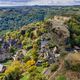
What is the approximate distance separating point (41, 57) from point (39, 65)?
188 inches

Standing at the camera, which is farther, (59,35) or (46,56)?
(59,35)

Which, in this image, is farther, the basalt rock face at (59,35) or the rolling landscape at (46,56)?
the basalt rock face at (59,35)

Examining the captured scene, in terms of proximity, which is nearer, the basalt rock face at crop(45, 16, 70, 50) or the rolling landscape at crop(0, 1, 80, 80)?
the rolling landscape at crop(0, 1, 80, 80)

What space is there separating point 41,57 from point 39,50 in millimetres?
6356

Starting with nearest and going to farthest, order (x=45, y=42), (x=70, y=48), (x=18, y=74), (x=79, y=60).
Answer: (x=79, y=60), (x=18, y=74), (x=70, y=48), (x=45, y=42)

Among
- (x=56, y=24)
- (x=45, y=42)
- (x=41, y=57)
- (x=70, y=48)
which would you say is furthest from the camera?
(x=56, y=24)

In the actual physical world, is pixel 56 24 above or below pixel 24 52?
above

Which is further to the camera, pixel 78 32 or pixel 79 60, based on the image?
pixel 78 32

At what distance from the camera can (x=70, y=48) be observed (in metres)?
54.8

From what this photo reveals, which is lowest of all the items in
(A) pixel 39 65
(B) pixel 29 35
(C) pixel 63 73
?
(B) pixel 29 35

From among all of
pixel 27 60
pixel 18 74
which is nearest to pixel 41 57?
pixel 27 60

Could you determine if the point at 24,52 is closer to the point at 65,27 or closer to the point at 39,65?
the point at 65,27

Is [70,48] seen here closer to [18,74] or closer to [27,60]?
[27,60]

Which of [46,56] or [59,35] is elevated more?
[59,35]
